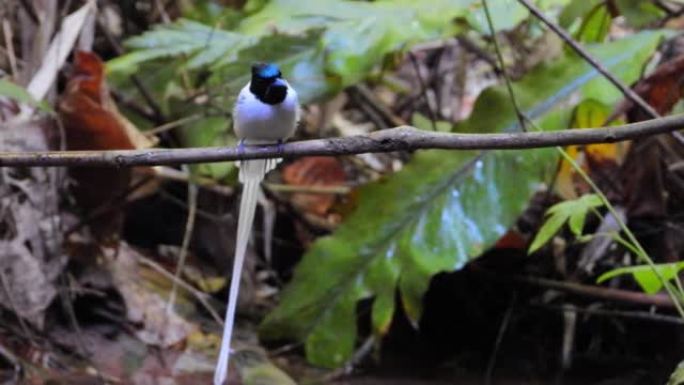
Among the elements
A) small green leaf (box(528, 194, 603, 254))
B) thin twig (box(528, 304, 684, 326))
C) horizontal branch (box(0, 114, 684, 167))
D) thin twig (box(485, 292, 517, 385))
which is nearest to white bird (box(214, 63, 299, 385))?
horizontal branch (box(0, 114, 684, 167))

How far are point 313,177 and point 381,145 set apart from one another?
9.89 ft

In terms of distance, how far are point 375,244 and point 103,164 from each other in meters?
1.75

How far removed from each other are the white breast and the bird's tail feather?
0.24ft

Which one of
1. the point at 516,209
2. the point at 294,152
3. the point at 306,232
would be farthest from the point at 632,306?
the point at 294,152

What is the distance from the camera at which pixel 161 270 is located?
420cm

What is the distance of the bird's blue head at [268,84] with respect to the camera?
2.54 m

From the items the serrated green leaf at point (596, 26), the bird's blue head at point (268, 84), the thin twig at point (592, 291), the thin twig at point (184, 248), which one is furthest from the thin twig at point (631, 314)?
the bird's blue head at point (268, 84)

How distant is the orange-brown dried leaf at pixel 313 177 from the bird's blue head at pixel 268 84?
219cm

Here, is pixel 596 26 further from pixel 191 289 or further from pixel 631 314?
pixel 191 289

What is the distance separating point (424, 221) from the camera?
3.69 m

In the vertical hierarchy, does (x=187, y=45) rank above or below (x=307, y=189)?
above

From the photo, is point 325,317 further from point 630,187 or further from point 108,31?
point 108,31

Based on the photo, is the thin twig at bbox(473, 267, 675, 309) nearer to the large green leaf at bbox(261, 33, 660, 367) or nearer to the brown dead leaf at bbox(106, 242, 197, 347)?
the large green leaf at bbox(261, 33, 660, 367)

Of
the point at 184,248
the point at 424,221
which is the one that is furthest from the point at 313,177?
the point at 424,221
